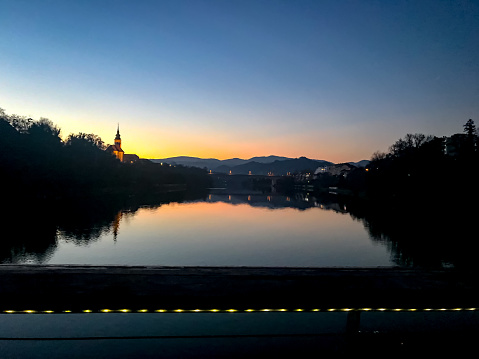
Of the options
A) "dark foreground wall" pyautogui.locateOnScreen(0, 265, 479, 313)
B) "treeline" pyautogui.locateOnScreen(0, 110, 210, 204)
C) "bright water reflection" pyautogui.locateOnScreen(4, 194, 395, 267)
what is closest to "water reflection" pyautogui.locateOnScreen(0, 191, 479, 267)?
"bright water reflection" pyautogui.locateOnScreen(4, 194, 395, 267)

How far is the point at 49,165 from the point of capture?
6119 centimetres

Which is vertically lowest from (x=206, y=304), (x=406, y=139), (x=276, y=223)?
(x=276, y=223)

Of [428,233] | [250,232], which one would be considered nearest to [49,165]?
[250,232]

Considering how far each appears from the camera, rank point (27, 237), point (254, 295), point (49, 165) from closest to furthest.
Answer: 1. point (254, 295)
2. point (27, 237)
3. point (49, 165)

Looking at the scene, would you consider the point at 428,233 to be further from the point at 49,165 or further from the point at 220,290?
the point at 49,165

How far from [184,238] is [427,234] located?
23178 mm

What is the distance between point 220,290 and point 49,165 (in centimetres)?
6570

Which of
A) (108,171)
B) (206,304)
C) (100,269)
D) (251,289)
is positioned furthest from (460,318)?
(108,171)

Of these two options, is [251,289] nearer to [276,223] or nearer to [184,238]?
[184,238]

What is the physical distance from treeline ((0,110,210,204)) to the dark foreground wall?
54.5 metres

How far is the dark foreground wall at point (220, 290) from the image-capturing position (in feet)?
17.0

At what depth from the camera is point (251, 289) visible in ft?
18.0

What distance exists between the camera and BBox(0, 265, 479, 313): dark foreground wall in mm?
5195

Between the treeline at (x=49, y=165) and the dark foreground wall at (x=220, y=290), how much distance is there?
5453 cm
